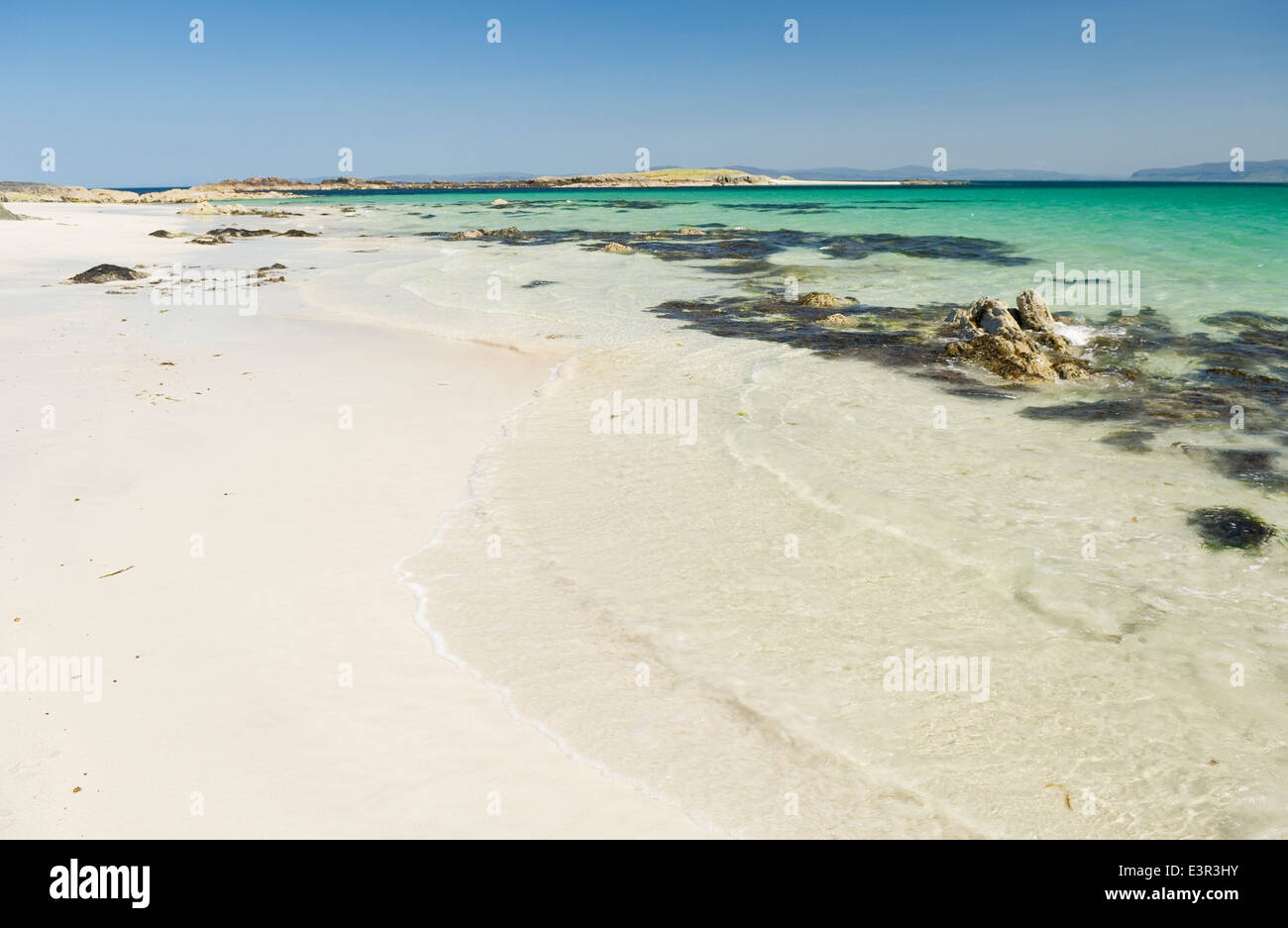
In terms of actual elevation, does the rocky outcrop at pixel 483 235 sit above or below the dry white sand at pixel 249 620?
above

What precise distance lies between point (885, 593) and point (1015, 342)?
348 inches

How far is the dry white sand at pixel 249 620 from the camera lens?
146 inches

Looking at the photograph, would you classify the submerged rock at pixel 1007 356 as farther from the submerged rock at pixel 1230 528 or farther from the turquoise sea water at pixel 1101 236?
the turquoise sea water at pixel 1101 236

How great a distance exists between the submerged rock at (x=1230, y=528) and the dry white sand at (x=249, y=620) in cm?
580

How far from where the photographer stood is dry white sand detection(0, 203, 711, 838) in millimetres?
3711

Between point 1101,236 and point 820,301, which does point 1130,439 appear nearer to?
point 820,301

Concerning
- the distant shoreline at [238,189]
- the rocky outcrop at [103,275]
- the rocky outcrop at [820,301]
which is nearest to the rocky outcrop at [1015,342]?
the rocky outcrop at [820,301]

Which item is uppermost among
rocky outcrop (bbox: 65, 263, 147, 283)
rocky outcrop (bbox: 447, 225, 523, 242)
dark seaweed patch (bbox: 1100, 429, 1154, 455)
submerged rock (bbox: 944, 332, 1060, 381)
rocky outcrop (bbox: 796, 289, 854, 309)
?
rocky outcrop (bbox: 447, 225, 523, 242)

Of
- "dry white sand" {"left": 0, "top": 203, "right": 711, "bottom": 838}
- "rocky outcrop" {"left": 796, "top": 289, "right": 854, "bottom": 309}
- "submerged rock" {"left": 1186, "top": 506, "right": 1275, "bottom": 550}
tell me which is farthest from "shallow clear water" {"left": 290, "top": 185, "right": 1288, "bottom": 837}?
"rocky outcrop" {"left": 796, "top": 289, "right": 854, "bottom": 309}

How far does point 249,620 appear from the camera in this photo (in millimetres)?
5184

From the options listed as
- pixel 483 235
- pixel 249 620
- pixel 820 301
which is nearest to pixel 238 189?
pixel 483 235

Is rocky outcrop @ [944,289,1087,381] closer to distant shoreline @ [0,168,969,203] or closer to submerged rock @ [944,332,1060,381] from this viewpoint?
submerged rock @ [944,332,1060,381]

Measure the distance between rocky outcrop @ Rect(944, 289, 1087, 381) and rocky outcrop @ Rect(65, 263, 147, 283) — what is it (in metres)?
21.2
